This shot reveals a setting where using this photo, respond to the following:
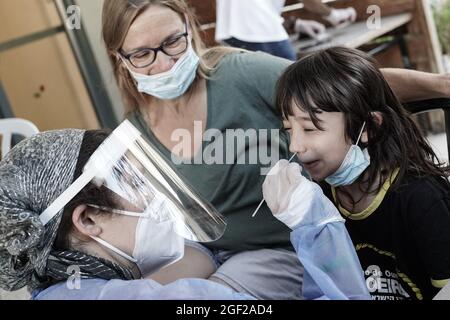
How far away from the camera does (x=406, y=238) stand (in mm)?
1139

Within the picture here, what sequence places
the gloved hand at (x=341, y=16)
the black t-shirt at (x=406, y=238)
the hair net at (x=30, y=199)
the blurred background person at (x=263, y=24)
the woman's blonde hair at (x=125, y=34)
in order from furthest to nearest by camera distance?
the blurred background person at (x=263, y=24)
the gloved hand at (x=341, y=16)
the woman's blonde hair at (x=125, y=34)
the black t-shirt at (x=406, y=238)
the hair net at (x=30, y=199)

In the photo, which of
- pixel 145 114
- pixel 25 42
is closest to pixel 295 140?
pixel 145 114

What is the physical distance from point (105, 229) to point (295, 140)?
0.39m

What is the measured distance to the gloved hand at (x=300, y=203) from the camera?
973 millimetres

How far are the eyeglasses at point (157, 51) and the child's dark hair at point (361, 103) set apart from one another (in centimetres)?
25

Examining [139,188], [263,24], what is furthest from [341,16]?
[139,188]

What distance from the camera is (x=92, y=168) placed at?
988 millimetres

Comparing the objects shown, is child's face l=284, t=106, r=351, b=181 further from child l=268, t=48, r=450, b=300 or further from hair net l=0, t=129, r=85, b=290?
hair net l=0, t=129, r=85, b=290

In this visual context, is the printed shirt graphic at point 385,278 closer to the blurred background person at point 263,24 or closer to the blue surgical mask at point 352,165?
the blue surgical mask at point 352,165

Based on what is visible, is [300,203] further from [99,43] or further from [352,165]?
[99,43]
